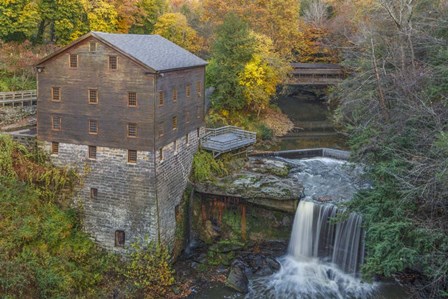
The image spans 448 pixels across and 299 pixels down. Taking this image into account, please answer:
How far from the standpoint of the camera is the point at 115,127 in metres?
24.7

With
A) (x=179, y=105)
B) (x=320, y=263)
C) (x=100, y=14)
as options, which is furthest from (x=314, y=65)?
(x=320, y=263)

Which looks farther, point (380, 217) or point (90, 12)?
point (90, 12)

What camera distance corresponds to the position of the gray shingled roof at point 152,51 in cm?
2378

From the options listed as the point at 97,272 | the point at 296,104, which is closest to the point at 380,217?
the point at 97,272

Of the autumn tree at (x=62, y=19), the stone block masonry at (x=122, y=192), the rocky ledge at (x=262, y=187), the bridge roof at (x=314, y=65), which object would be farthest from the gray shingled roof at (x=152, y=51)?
the bridge roof at (x=314, y=65)

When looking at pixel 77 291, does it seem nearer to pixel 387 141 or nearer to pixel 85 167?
pixel 85 167

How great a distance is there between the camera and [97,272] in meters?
24.4

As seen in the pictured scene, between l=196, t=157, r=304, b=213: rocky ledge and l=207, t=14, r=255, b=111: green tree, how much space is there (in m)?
13.8

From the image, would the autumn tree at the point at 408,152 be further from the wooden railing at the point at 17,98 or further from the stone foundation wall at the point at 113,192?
the wooden railing at the point at 17,98

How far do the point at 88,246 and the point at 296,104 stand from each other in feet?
133

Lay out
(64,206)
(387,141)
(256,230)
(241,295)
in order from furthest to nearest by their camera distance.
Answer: (256,230) → (64,206) → (241,295) → (387,141)

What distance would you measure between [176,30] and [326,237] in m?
34.1

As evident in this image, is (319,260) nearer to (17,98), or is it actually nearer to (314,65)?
(17,98)

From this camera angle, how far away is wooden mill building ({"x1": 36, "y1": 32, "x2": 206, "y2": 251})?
78.9 feet
